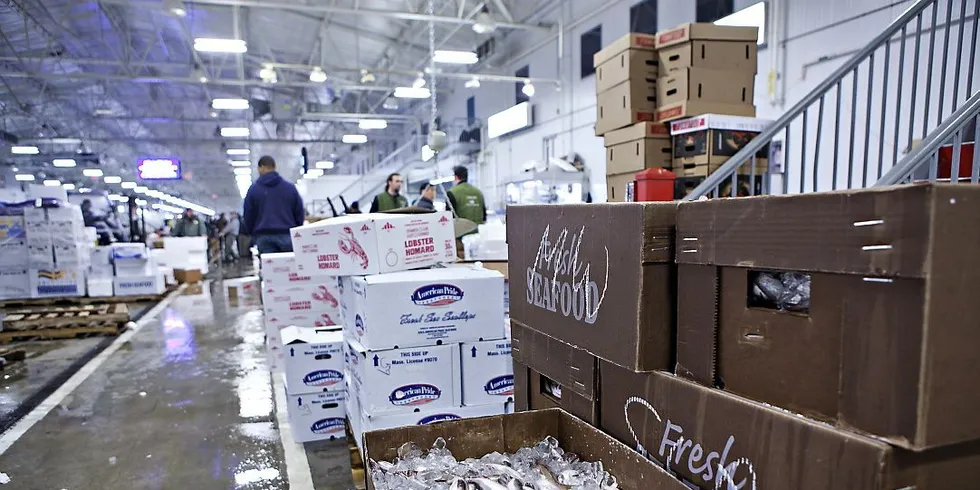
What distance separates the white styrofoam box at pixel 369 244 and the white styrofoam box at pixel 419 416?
70 centimetres

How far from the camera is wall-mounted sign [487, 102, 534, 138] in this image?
37.1 feet

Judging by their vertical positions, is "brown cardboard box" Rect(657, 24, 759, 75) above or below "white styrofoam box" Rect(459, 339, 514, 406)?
above

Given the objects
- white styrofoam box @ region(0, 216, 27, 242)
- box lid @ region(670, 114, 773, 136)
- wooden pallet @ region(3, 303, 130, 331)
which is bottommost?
wooden pallet @ region(3, 303, 130, 331)

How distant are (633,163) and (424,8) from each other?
7678 mm

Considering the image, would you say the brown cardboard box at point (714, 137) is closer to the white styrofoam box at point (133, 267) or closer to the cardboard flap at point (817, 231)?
the cardboard flap at point (817, 231)

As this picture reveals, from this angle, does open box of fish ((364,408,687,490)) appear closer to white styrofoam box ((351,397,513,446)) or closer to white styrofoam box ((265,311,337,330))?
white styrofoam box ((351,397,513,446))

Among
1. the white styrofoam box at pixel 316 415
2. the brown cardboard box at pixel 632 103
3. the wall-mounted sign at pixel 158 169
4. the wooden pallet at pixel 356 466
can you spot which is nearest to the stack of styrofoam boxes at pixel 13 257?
the white styrofoam box at pixel 316 415

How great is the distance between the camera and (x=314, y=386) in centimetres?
311

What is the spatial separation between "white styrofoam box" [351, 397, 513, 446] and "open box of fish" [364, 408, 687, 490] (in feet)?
3.32

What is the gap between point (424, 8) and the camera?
10.3m

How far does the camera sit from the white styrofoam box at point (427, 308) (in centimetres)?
240

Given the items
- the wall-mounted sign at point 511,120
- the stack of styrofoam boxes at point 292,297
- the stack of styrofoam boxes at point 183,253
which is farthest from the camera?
the wall-mounted sign at point 511,120

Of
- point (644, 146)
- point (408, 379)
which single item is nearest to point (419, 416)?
point (408, 379)

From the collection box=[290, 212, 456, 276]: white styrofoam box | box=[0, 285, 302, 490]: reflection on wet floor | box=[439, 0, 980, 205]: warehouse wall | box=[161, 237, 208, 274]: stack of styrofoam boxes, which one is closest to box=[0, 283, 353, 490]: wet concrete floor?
box=[0, 285, 302, 490]: reflection on wet floor
